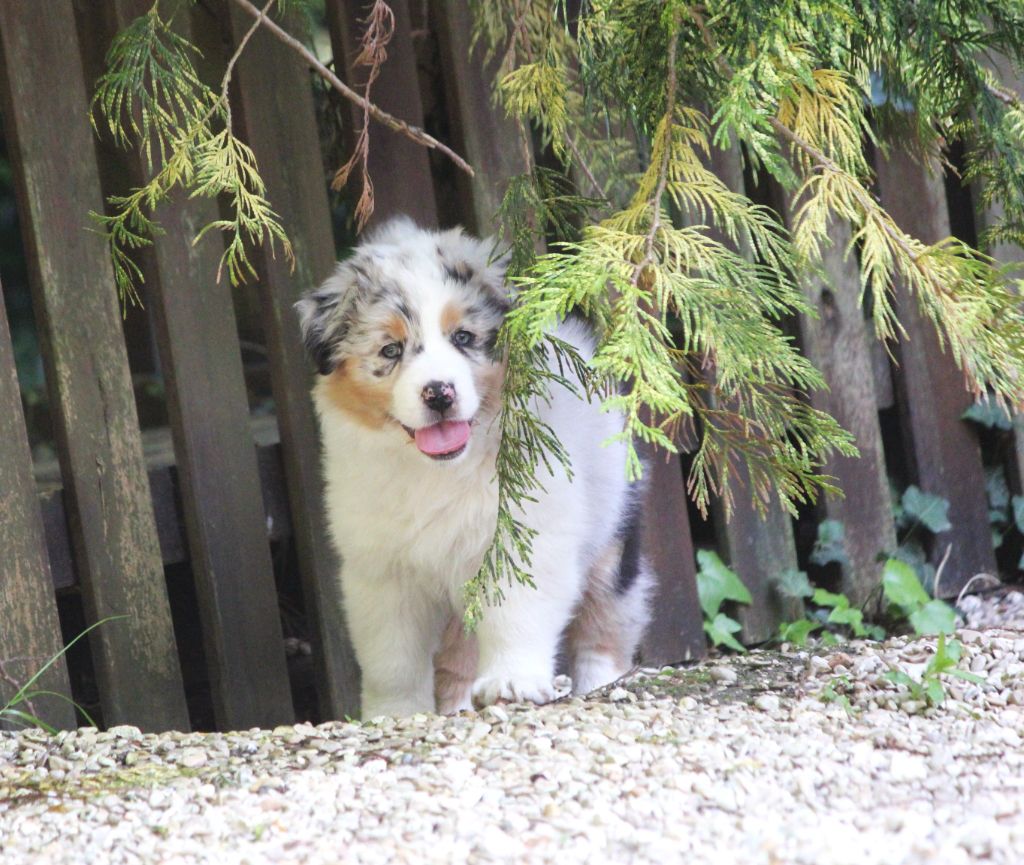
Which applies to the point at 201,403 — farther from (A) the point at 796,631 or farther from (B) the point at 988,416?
(B) the point at 988,416

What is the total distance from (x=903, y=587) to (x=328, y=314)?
2.42 metres

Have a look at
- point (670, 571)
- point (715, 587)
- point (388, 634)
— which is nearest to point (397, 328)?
point (388, 634)

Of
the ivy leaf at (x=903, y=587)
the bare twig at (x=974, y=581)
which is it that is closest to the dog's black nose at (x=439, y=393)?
the ivy leaf at (x=903, y=587)

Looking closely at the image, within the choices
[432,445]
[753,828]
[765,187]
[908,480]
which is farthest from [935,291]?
[908,480]

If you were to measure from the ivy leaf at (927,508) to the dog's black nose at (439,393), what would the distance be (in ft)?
8.21

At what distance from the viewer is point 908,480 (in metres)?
5.22

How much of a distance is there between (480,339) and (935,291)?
1241mm

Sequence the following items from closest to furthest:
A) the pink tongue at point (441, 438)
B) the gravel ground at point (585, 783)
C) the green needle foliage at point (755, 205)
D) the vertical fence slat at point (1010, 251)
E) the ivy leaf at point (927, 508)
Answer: the gravel ground at point (585, 783), the green needle foliage at point (755, 205), the pink tongue at point (441, 438), the vertical fence slat at point (1010, 251), the ivy leaf at point (927, 508)

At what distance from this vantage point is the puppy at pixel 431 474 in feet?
11.2

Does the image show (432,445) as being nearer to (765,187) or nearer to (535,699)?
(535,699)

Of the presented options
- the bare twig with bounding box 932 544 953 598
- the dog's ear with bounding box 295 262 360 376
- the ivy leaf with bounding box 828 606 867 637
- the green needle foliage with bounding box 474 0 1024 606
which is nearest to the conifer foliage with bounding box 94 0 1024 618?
the green needle foliage with bounding box 474 0 1024 606

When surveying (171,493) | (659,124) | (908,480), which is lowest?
(908,480)

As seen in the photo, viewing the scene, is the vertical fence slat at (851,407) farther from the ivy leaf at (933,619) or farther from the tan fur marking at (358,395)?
the tan fur marking at (358,395)

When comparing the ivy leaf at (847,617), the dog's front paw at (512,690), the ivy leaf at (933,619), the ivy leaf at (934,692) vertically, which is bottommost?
the ivy leaf at (933,619)
